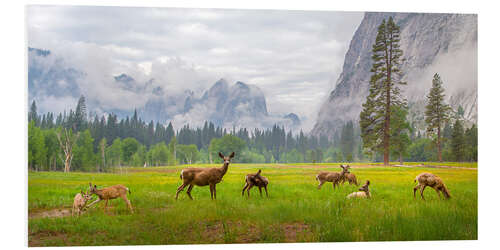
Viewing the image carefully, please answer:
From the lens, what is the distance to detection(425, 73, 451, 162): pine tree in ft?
28.1

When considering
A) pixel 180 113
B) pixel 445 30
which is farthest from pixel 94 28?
pixel 445 30

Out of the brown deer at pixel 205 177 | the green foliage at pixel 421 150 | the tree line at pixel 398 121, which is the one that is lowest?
the brown deer at pixel 205 177

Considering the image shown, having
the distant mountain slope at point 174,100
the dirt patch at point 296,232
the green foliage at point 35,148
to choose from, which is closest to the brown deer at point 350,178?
the distant mountain slope at point 174,100

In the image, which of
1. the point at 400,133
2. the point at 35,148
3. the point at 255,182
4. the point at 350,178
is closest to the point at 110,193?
the point at 35,148

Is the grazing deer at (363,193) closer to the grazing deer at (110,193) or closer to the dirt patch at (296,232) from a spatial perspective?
the dirt patch at (296,232)

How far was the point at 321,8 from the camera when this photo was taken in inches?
320

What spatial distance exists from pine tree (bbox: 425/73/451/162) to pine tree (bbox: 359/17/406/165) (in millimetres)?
611

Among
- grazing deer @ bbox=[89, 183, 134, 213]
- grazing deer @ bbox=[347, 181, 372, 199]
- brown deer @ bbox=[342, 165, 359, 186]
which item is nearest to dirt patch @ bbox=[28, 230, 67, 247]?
grazing deer @ bbox=[89, 183, 134, 213]

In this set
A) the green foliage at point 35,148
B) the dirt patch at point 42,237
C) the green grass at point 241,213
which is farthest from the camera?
the green foliage at point 35,148

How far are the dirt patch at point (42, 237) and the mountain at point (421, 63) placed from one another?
580 cm

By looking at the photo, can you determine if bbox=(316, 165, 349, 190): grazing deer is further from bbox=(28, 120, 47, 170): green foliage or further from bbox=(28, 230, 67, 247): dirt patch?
bbox=(28, 120, 47, 170): green foliage

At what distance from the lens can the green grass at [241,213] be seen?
670cm

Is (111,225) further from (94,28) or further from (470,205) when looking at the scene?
(470,205)

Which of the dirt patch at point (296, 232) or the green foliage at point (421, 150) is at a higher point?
the green foliage at point (421, 150)
